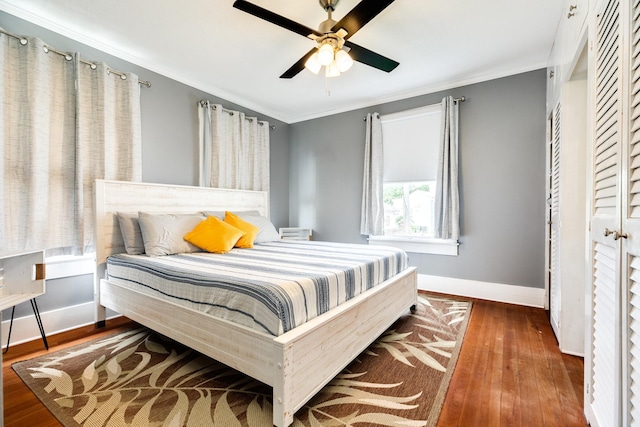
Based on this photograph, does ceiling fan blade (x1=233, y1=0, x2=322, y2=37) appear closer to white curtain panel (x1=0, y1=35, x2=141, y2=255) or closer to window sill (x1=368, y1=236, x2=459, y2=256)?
white curtain panel (x1=0, y1=35, x2=141, y2=255)

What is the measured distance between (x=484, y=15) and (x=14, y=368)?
4253 mm

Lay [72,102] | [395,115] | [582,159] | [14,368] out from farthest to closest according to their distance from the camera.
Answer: [395,115] < [72,102] < [582,159] < [14,368]

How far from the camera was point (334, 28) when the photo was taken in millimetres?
1868

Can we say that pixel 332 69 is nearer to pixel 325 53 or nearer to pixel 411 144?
pixel 325 53

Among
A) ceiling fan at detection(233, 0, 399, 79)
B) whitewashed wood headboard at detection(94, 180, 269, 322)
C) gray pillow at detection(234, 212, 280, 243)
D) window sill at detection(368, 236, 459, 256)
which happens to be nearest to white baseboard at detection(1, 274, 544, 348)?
whitewashed wood headboard at detection(94, 180, 269, 322)

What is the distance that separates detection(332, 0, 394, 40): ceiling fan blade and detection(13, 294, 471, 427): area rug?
2.22m

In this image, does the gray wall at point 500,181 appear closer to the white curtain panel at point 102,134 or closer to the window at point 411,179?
the window at point 411,179

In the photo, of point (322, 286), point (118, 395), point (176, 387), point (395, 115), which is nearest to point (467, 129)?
point (395, 115)

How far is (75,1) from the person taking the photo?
210cm

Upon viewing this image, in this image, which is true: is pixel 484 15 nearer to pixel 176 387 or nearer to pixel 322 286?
pixel 322 286

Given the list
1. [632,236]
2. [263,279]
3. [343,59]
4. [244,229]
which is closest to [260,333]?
[263,279]

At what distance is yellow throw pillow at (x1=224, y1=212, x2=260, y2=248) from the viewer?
2.88 m

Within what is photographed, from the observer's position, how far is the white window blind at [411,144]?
3570 millimetres

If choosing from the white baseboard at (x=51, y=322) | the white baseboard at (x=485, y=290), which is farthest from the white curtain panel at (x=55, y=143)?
the white baseboard at (x=485, y=290)
